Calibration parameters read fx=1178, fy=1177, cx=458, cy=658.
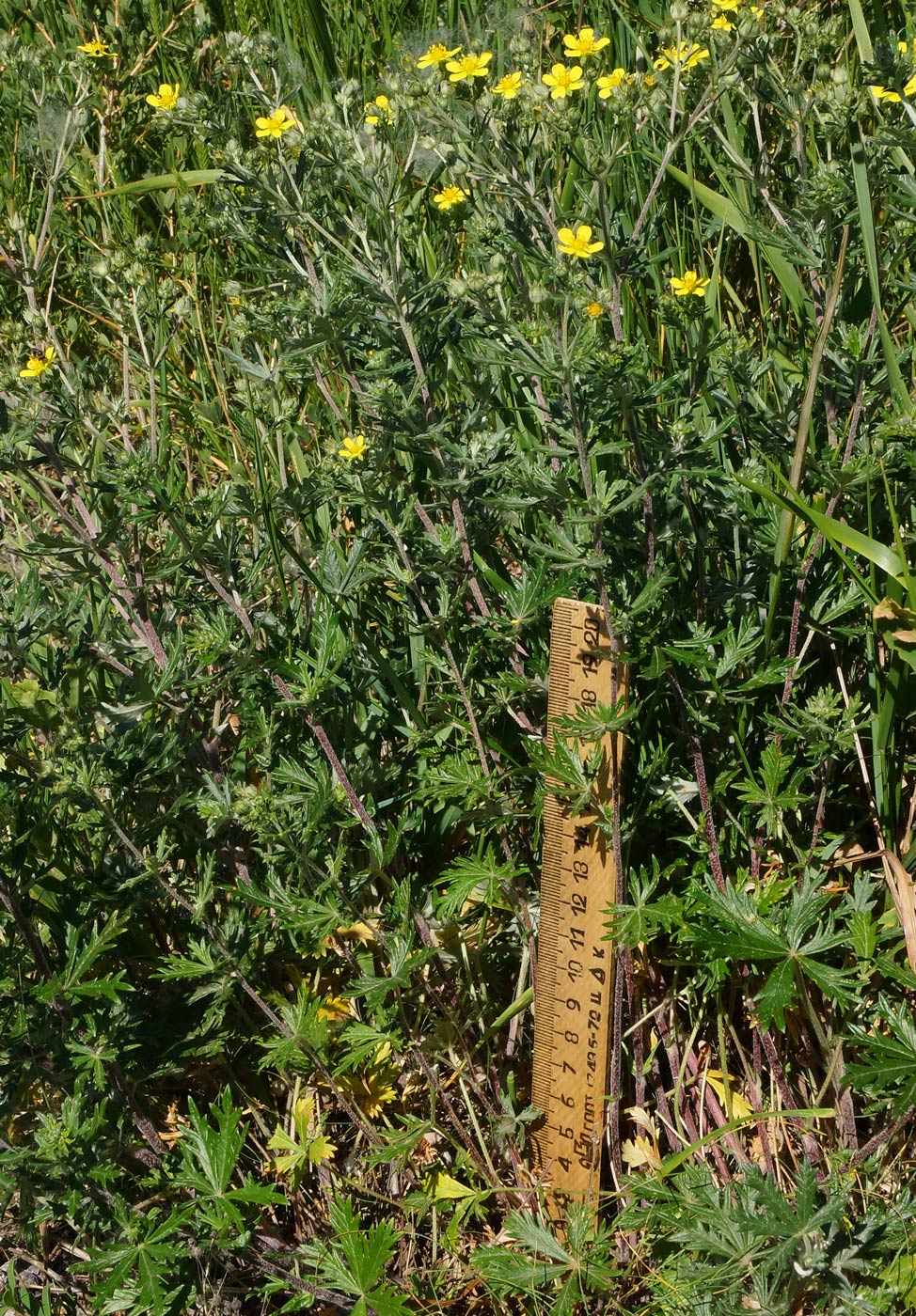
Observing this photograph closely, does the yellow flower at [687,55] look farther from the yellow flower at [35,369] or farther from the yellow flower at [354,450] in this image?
the yellow flower at [35,369]

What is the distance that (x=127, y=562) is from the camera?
2.33 meters

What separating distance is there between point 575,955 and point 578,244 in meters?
1.24

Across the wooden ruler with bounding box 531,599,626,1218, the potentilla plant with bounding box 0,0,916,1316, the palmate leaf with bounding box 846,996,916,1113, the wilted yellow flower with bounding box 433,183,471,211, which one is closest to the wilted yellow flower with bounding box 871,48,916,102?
the potentilla plant with bounding box 0,0,916,1316

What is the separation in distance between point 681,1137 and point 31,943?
1.29m

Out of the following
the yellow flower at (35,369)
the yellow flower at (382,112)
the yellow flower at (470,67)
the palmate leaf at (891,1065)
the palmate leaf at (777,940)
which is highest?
the yellow flower at (470,67)

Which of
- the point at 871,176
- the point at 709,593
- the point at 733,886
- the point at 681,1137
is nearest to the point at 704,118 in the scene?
the point at 871,176

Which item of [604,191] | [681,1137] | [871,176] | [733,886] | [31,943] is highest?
[604,191]

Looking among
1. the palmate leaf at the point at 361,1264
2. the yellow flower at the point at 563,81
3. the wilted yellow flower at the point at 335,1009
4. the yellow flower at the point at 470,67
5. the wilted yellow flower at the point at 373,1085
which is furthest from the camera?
the wilted yellow flower at the point at 335,1009

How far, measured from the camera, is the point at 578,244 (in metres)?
1.95

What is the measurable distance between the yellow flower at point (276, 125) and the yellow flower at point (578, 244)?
650 mm

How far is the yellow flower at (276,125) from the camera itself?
2.25m

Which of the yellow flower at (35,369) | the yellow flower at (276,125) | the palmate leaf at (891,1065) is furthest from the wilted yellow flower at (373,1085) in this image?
the yellow flower at (276,125)

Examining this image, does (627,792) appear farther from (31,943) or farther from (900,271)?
(900,271)

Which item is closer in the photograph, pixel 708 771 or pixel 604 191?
pixel 604 191
